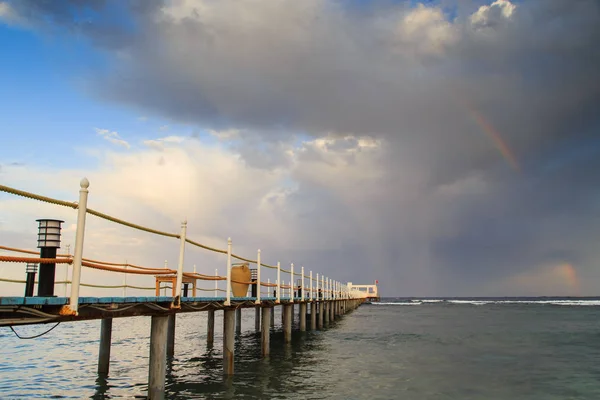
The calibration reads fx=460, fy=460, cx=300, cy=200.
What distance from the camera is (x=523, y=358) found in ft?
63.9

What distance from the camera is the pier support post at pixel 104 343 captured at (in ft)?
43.5

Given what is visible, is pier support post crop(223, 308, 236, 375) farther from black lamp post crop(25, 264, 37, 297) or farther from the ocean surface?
black lamp post crop(25, 264, 37, 297)

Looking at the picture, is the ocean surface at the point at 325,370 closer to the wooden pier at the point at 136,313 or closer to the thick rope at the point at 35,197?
the wooden pier at the point at 136,313

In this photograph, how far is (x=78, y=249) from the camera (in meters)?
5.91

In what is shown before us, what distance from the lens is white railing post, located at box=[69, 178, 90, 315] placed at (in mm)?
5882

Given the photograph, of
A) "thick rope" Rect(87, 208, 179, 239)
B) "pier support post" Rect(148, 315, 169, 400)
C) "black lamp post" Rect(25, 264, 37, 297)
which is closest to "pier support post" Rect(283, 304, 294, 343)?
"pier support post" Rect(148, 315, 169, 400)

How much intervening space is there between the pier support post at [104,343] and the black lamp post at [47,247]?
6.76 meters

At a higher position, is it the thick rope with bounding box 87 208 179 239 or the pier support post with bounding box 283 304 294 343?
the thick rope with bounding box 87 208 179 239

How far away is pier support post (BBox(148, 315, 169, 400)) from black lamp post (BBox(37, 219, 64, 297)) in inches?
109

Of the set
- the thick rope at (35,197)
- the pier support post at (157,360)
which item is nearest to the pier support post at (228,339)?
the pier support post at (157,360)

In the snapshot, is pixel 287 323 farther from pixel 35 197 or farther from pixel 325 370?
pixel 35 197

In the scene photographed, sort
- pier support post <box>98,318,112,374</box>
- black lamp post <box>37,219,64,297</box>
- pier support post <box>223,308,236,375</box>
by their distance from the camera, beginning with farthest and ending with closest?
1. pier support post <box>223,308,236,375</box>
2. pier support post <box>98,318,112,374</box>
3. black lamp post <box>37,219,64,297</box>

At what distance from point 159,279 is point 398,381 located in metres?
7.89

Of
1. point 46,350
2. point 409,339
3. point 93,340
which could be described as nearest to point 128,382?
point 46,350
